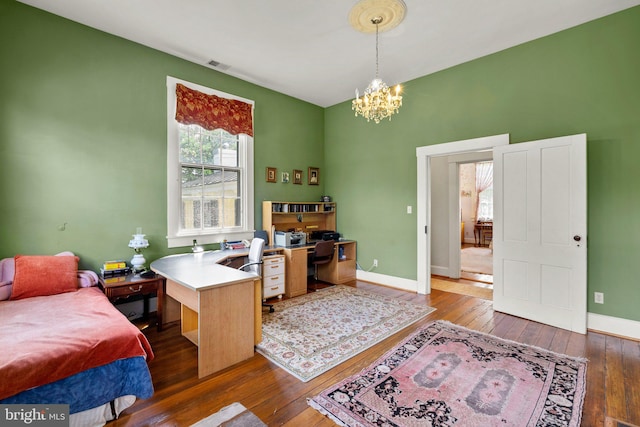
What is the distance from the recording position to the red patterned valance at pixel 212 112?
364cm

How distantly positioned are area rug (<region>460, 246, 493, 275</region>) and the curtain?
1.88 metres

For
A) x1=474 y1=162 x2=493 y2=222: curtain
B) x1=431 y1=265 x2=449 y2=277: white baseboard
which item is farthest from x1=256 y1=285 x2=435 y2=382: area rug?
x1=474 y1=162 x2=493 y2=222: curtain

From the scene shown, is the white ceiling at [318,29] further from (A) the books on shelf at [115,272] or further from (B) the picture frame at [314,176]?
(A) the books on shelf at [115,272]

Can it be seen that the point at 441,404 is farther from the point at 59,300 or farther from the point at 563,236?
the point at 59,300

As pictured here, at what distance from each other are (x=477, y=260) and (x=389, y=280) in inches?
136

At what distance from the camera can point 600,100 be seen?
2961mm

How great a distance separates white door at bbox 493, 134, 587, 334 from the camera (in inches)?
116

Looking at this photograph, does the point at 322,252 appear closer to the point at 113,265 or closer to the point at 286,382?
the point at 286,382

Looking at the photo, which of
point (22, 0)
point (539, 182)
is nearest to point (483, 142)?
point (539, 182)

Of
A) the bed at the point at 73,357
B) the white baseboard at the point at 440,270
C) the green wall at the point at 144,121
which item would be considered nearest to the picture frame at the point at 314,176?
the green wall at the point at 144,121

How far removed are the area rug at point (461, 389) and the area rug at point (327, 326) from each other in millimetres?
324

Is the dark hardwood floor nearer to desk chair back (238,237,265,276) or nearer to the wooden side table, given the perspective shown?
the wooden side table

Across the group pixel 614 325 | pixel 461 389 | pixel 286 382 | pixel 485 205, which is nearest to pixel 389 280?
pixel 614 325

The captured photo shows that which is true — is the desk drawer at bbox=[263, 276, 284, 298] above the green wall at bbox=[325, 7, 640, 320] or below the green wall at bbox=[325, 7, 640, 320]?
below
